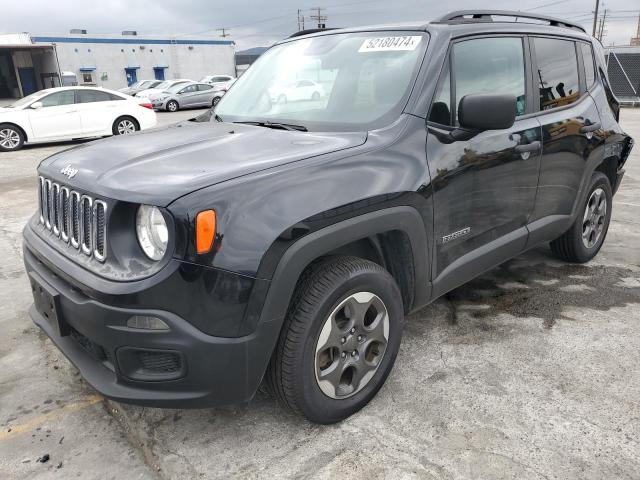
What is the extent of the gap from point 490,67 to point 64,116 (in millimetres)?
11852

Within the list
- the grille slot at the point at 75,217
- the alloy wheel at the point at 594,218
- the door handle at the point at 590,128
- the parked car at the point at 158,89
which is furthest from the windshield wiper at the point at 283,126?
the parked car at the point at 158,89

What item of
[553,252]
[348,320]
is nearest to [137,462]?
[348,320]

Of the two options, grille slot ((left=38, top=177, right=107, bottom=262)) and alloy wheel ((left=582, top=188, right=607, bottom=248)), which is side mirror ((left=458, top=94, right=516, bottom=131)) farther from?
alloy wheel ((left=582, top=188, right=607, bottom=248))

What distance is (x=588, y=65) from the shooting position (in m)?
4.08

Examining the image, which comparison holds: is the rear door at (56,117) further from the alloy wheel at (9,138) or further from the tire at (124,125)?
the tire at (124,125)

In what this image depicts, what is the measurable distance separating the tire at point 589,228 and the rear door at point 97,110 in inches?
454

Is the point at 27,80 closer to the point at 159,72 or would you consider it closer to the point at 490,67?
the point at 159,72

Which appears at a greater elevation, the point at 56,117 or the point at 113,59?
the point at 113,59

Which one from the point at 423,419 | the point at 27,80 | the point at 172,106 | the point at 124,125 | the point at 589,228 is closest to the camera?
the point at 423,419

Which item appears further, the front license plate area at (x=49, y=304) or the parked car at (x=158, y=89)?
the parked car at (x=158, y=89)

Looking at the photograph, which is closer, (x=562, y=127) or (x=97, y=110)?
(x=562, y=127)

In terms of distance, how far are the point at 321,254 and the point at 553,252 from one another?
306 centimetres

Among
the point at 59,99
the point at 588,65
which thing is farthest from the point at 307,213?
the point at 59,99

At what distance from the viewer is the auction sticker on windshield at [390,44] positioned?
113 inches
